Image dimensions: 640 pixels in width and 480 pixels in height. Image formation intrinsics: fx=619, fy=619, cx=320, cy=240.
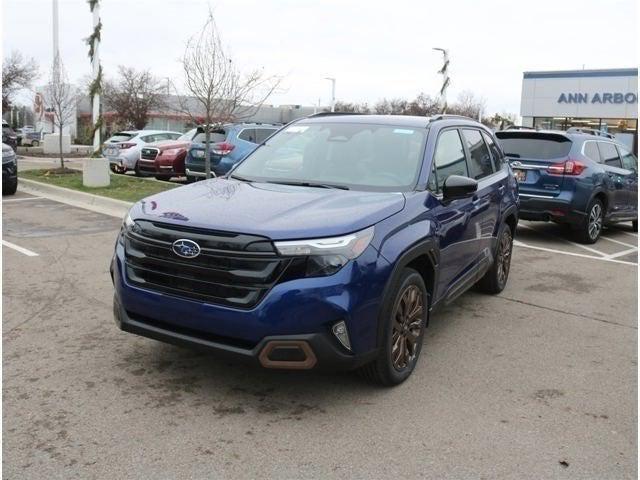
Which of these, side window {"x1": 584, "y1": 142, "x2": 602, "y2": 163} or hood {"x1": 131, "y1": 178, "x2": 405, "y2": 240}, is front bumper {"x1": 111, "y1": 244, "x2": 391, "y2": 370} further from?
side window {"x1": 584, "y1": 142, "x2": 602, "y2": 163}

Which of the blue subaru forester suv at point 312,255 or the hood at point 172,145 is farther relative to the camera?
the hood at point 172,145

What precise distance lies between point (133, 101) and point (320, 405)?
42542 millimetres

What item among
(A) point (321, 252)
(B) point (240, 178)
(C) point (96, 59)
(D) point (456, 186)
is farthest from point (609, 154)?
(C) point (96, 59)

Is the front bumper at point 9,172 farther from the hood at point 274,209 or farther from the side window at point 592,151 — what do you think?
the side window at point 592,151

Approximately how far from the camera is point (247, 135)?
14.4m

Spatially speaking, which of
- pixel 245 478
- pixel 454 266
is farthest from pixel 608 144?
pixel 245 478

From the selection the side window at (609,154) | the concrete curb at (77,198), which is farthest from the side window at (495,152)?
the concrete curb at (77,198)

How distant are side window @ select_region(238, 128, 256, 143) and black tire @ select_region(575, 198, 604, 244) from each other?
7563mm

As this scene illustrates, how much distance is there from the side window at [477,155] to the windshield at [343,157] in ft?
3.04

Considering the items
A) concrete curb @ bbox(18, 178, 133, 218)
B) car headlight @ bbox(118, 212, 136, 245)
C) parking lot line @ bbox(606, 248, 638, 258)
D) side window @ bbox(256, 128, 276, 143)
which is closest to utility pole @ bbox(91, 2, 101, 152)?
concrete curb @ bbox(18, 178, 133, 218)

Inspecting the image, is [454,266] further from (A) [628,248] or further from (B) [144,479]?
(A) [628,248]

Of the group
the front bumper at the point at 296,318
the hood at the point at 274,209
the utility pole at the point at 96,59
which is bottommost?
the front bumper at the point at 296,318

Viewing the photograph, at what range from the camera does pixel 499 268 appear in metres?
6.43

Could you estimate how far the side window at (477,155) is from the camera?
554 centimetres
